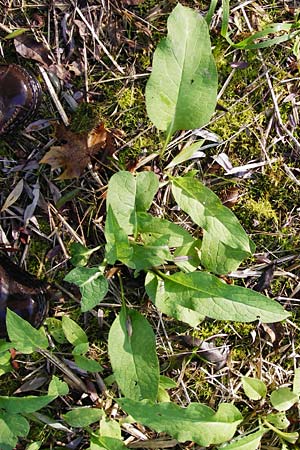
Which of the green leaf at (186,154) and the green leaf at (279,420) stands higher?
the green leaf at (186,154)

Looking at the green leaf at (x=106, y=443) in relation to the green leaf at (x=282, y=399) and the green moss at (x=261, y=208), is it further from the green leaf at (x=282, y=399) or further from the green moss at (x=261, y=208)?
the green moss at (x=261, y=208)

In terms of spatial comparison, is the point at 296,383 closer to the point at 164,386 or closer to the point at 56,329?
the point at 164,386

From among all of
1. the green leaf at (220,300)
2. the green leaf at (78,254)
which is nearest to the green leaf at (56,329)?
the green leaf at (78,254)

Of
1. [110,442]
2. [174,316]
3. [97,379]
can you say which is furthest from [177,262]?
[110,442]

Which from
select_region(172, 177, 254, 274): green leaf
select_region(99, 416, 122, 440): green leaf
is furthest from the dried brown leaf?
select_region(99, 416, 122, 440): green leaf

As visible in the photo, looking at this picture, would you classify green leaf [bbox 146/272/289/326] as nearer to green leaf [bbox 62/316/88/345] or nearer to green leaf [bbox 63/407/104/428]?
green leaf [bbox 62/316/88/345]

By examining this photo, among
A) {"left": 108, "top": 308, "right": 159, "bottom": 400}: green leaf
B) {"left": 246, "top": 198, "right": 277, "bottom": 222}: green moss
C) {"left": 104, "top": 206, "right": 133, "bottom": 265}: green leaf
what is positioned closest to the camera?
{"left": 104, "top": 206, "right": 133, "bottom": 265}: green leaf

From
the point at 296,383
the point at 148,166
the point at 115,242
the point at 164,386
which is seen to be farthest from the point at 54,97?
the point at 296,383
